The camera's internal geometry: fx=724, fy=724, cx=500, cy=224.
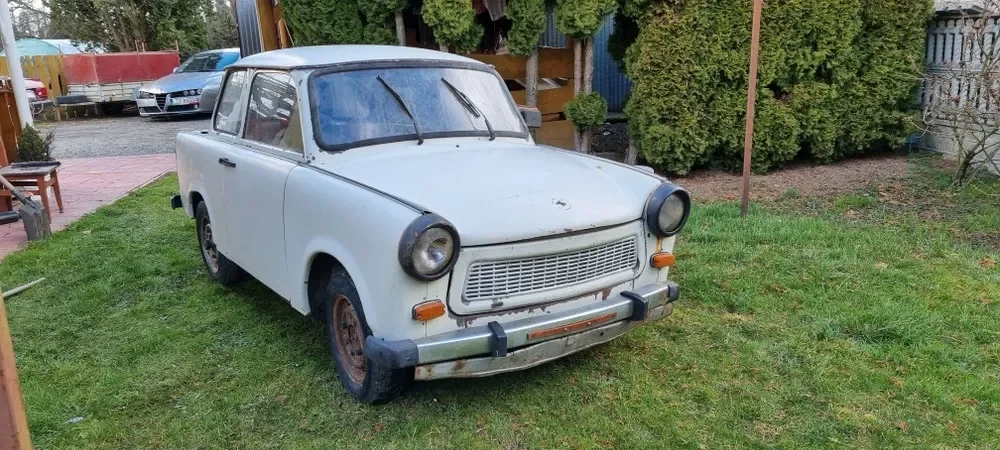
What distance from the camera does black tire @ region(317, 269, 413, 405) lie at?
3.21 meters

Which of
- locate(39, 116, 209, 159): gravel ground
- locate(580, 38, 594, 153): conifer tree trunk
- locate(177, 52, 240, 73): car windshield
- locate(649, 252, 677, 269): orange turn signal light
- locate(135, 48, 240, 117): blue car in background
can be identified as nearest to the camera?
locate(649, 252, 677, 269): orange turn signal light

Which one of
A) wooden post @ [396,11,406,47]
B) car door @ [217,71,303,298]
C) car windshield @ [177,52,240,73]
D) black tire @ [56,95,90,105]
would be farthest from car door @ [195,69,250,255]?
black tire @ [56,95,90,105]

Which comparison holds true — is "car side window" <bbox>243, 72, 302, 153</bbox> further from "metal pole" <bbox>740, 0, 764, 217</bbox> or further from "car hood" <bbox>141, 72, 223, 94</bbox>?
"car hood" <bbox>141, 72, 223, 94</bbox>

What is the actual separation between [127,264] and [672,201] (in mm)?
4416

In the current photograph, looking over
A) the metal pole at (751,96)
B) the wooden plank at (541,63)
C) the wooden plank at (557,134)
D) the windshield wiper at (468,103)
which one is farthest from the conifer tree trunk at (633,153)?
the windshield wiper at (468,103)

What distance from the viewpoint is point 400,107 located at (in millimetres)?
3932

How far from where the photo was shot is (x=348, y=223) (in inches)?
122

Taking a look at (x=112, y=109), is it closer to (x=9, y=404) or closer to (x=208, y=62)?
(x=208, y=62)

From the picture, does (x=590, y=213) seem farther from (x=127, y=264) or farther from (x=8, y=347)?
(x=127, y=264)

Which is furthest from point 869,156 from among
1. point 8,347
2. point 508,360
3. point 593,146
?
point 8,347

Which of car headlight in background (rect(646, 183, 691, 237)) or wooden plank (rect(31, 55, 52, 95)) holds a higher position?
wooden plank (rect(31, 55, 52, 95))

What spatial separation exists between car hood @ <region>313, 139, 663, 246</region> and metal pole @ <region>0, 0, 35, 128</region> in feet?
22.2

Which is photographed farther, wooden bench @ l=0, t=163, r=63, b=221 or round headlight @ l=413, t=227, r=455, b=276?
wooden bench @ l=0, t=163, r=63, b=221

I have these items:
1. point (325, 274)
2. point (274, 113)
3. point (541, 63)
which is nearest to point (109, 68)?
point (541, 63)
